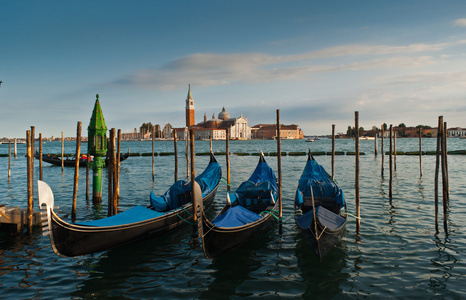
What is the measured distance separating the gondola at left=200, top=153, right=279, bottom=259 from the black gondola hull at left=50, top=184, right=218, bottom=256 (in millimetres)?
1403

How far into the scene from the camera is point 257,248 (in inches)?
278

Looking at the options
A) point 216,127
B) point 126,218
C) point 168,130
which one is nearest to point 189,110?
point 216,127

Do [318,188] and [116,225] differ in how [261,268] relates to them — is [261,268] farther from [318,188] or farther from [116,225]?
[318,188]

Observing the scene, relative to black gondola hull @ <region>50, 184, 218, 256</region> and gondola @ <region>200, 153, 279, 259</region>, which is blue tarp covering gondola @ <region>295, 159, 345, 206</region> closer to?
gondola @ <region>200, 153, 279, 259</region>

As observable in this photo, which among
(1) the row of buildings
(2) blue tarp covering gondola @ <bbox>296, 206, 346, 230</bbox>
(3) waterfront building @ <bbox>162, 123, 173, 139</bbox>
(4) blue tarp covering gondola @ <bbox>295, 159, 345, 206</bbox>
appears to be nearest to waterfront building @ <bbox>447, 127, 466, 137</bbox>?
(1) the row of buildings

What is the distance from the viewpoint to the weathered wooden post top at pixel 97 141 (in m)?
11.0

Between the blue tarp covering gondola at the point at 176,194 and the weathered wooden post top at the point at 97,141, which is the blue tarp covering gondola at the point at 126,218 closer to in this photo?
the blue tarp covering gondola at the point at 176,194

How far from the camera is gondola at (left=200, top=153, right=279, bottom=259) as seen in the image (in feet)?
19.6

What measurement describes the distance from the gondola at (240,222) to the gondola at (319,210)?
2.73ft

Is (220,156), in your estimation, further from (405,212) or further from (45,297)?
(45,297)

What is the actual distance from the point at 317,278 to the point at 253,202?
3984 mm

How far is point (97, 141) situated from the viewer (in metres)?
11.0

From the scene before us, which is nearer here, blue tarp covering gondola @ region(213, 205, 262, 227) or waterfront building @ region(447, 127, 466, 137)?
blue tarp covering gondola @ region(213, 205, 262, 227)

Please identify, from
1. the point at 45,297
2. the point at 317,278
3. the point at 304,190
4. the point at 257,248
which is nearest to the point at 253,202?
the point at 304,190
